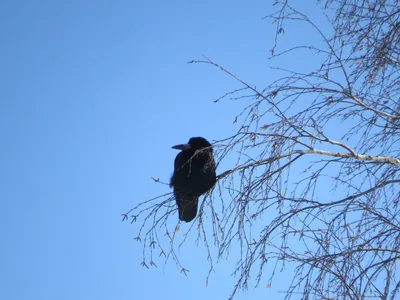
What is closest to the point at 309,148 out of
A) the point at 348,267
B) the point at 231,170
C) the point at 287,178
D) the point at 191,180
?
the point at 287,178

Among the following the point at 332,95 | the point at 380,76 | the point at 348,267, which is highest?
the point at 380,76

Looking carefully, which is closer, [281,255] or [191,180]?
[281,255]

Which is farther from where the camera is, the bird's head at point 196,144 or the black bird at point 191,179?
the bird's head at point 196,144

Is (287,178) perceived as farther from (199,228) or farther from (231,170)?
(199,228)

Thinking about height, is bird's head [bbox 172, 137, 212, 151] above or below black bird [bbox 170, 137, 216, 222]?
above

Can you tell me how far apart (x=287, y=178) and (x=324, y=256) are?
0.53 meters

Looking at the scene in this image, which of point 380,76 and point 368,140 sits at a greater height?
point 380,76

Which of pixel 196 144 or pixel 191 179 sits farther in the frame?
pixel 196 144

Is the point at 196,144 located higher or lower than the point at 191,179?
higher

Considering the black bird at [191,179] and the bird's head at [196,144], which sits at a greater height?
the bird's head at [196,144]

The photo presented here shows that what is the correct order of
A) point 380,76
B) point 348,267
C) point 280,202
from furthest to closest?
1. point 380,76
2. point 280,202
3. point 348,267

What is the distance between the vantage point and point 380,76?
13.1 ft

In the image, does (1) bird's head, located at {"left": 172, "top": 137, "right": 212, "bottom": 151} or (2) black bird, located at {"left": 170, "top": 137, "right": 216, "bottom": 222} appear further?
(1) bird's head, located at {"left": 172, "top": 137, "right": 212, "bottom": 151}

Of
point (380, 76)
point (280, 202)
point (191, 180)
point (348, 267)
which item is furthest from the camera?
point (191, 180)
